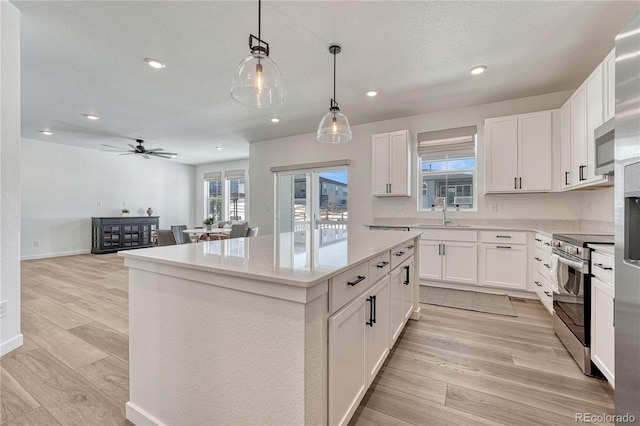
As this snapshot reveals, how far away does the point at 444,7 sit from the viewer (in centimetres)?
212

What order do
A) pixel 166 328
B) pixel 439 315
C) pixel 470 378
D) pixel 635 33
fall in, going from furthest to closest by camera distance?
pixel 439 315
pixel 470 378
pixel 166 328
pixel 635 33

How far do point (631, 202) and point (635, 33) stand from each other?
0.72m

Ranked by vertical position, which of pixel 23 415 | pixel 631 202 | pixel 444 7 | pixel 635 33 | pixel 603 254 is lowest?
pixel 23 415

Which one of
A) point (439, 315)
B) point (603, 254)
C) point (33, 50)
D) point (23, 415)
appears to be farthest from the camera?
point (439, 315)

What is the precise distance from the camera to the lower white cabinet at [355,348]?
3.90ft

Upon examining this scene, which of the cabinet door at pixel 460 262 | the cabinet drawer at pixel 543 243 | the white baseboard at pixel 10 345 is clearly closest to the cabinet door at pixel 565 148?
the cabinet drawer at pixel 543 243

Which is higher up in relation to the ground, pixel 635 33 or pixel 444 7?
pixel 444 7

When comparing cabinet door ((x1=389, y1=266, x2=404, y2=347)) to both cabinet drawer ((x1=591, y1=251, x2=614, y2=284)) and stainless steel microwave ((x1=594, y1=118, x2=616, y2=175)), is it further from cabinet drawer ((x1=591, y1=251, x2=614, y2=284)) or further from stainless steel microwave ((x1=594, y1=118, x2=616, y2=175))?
stainless steel microwave ((x1=594, y1=118, x2=616, y2=175))

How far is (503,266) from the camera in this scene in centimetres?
357

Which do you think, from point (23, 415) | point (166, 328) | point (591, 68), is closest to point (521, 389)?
point (166, 328)

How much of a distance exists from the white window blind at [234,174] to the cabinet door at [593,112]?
7699 mm

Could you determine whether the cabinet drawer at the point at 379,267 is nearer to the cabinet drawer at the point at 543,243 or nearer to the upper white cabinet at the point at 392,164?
the cabinet drawer at the point at 543,243

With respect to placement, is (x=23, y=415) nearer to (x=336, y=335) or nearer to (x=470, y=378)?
(x=336, y=335)

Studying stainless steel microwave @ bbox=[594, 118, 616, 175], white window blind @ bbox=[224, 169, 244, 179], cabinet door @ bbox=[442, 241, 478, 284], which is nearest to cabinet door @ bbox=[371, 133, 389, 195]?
cabinet door @ bbox=[442, 241, 478, 284]
